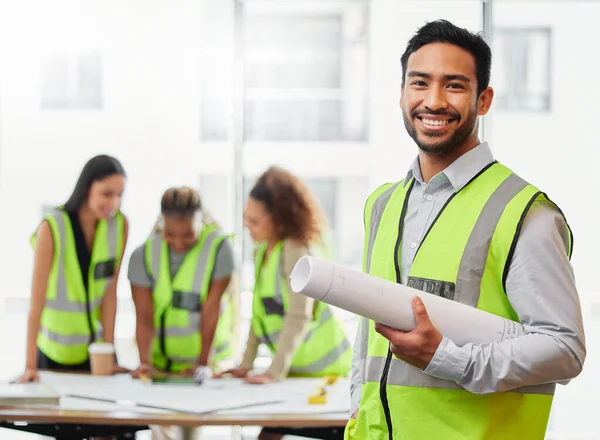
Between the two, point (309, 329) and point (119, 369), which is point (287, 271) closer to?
point (309, 329)

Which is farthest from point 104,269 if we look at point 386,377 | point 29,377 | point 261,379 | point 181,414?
point 386,377

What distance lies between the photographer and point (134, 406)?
2.75m

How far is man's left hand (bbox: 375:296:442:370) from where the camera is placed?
136 centimetres

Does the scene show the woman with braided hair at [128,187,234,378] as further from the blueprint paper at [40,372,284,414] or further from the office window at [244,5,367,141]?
the office window at [244,5,367,141]

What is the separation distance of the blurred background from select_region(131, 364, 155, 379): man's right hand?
1.25m

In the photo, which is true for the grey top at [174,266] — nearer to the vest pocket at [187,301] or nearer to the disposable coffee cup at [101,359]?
the vest pocket at [187,301]

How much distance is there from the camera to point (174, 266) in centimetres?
364

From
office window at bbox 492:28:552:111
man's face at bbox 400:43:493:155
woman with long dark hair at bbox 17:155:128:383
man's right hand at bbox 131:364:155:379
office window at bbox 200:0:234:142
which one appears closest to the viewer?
man's face at bbox 400:43:493:155

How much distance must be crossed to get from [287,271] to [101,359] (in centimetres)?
79

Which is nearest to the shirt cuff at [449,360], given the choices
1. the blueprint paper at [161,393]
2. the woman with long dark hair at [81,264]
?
the blueprint paper at [161,393]

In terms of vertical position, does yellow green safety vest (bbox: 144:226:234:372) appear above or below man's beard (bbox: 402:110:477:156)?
below

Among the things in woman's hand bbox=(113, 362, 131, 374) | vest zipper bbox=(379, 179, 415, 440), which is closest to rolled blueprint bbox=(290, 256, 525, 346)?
vest zipper bbox=(379, 179, 415, 440)

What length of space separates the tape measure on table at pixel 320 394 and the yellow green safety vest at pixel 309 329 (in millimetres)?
326

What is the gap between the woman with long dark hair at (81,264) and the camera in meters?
3.49
